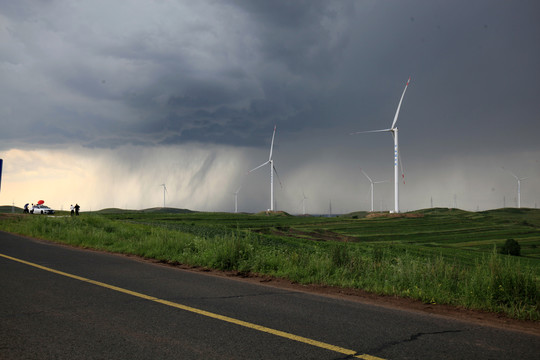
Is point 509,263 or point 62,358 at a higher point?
point 509,263

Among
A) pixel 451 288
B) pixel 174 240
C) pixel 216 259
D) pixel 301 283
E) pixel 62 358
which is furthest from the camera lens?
pixel 174 240

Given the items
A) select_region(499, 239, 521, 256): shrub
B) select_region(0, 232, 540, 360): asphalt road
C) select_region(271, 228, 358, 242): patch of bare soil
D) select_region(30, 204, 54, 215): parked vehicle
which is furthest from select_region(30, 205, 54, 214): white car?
select_region(499, 239, 521, 256): shrub

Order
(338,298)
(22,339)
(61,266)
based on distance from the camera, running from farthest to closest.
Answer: (61,266) → (338,298) → (22,339)

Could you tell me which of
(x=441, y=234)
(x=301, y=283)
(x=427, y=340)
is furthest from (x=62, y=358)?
(x=441, y=234)

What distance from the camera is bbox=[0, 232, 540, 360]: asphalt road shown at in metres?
5.04

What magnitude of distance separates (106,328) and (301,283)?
569 cm

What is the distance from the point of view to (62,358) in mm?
4777

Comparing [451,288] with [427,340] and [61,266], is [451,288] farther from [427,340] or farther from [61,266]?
[61,266]

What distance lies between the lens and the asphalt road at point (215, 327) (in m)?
5.04

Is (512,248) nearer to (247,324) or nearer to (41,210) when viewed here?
(247,324)

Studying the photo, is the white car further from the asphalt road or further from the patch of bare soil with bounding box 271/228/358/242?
the asphalt road

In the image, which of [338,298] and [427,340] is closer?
[427,340]

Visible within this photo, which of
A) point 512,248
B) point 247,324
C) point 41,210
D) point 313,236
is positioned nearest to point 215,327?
point 247,324

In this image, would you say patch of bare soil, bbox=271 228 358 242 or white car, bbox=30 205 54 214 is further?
white car, bbox=30 205 54 214
